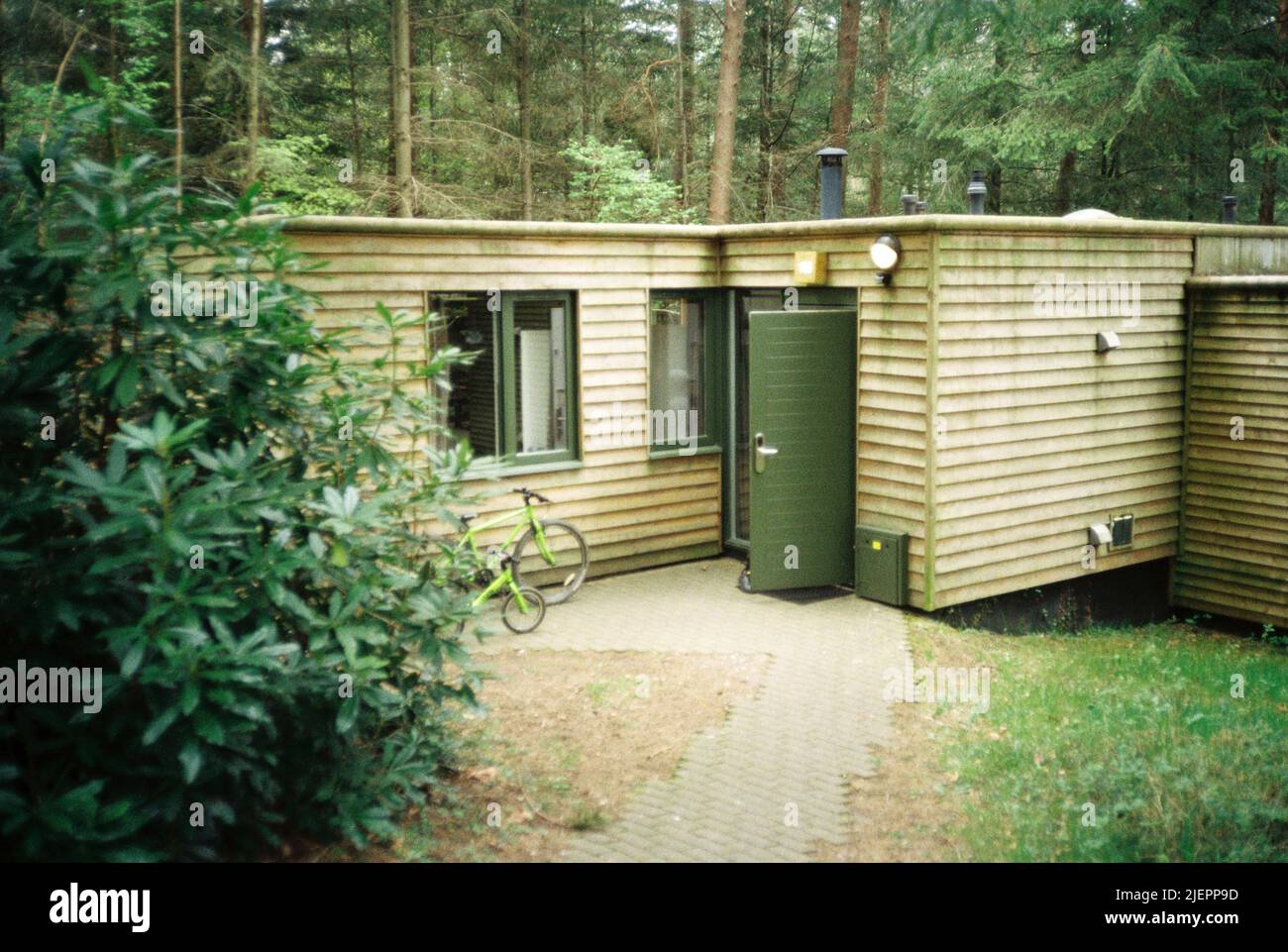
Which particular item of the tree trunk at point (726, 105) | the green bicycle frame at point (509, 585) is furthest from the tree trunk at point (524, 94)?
the green bicycle frame at point (509, 585)

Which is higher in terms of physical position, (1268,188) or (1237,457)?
(1268,188)

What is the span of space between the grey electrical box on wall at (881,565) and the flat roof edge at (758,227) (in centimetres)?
251

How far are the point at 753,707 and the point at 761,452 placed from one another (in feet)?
9.10

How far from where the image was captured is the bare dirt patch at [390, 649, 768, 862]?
18.1 ft

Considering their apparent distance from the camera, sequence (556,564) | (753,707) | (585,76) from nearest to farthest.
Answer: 1. (753,707)
2. (556,564)
3. (585,76)

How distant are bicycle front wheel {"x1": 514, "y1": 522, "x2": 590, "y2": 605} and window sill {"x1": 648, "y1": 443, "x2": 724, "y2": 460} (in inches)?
48.9

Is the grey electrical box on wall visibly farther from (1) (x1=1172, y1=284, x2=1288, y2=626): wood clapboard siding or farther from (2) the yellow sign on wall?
(1) (x1=1172, y1=284, x2=1288, y2=626): wood clapboard siding

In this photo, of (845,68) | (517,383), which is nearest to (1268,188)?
(845,68)

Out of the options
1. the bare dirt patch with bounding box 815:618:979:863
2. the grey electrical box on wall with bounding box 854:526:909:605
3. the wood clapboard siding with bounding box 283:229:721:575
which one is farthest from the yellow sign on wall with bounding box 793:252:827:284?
the bare dirt patch with bounding box 815:618:979:863

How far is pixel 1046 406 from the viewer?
9961 mm

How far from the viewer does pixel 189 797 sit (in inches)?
172

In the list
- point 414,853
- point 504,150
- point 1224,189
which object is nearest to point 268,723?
point 414,853

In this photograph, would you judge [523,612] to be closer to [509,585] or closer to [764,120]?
[509,585]

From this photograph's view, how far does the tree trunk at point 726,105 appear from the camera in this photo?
18.3 metres
